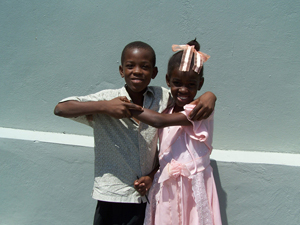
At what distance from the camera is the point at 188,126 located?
1.50 meters

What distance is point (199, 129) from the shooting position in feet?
4.83

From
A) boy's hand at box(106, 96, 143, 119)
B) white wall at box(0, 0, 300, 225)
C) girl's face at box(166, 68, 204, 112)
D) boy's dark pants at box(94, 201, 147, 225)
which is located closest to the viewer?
boy's hand at box(106, 96, 143, 119)

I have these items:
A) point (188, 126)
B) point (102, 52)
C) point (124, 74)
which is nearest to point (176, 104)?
point (188, 126)

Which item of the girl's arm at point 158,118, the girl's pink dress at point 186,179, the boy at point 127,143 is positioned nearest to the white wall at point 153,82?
the girl's pink dress at point 186,179

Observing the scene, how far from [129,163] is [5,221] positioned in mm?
1662

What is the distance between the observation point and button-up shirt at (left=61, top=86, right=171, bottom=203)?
1547mm

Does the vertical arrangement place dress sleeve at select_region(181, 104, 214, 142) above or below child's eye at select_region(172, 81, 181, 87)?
below

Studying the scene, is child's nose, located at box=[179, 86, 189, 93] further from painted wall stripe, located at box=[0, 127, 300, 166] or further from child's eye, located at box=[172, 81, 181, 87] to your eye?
painted wall stripe, located at box=[0, 127, 300, 166]

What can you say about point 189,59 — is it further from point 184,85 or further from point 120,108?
point 120,108

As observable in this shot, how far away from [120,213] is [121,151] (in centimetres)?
40

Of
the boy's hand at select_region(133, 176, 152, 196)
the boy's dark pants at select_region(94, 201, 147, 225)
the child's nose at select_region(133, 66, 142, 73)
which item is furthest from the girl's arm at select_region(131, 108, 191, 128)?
the boy's dark pants at select_region(94, 201, 147, 225)

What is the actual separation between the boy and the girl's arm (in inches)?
6.1

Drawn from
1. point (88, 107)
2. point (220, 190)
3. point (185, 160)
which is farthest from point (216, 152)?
point (88, 107)

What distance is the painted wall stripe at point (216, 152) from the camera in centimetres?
194
